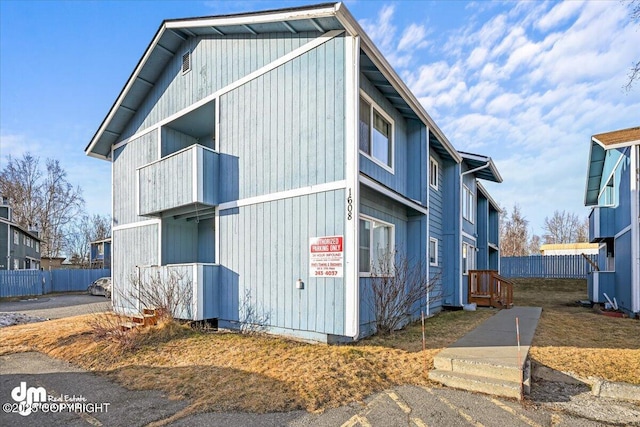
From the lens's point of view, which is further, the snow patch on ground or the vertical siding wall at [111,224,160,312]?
the snow patch on ground

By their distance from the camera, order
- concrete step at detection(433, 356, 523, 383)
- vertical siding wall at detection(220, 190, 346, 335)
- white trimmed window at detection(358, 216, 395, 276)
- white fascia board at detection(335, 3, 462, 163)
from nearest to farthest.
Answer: concrete step at detection(433, 356, 523, 383) < white fascia board at detection(335, 3, 462, 163) < vertical siding wall at detection(220, 190, 346, 335) < white trimmed window at detection(358, 216, 395, 276)

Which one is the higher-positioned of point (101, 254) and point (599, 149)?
point (599, 149)

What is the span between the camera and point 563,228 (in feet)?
172

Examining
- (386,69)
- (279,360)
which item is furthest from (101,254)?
(386,69)

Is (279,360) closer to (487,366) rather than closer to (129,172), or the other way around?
(487,366)

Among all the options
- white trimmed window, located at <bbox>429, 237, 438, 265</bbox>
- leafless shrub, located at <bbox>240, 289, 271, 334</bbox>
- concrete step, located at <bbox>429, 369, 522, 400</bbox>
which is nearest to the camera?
concrete step, located at <bbox>429, 369, 522, 400</bbox>

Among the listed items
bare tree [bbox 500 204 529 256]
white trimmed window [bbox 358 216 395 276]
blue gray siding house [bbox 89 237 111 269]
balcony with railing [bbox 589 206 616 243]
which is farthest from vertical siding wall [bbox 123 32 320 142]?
bare tree [bbox 500 204 529 256]

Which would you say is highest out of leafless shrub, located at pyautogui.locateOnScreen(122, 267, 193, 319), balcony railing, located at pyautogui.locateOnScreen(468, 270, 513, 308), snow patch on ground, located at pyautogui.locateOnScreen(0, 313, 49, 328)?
leafless shrub, located at pyautogui.locateOnScreen(122, 267, 193, 319)

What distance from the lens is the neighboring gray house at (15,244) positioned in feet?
95.7

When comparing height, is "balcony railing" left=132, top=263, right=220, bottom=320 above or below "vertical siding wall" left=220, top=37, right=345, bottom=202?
below

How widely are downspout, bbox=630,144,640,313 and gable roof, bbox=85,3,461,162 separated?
5197 millimetres

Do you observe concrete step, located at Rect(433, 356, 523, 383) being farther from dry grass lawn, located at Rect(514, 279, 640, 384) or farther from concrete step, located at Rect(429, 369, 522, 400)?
dry grass lawn, located at Rect(514, 279, 640, 384)

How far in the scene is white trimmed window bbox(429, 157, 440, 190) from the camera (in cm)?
1227

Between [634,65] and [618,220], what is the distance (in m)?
8.08
